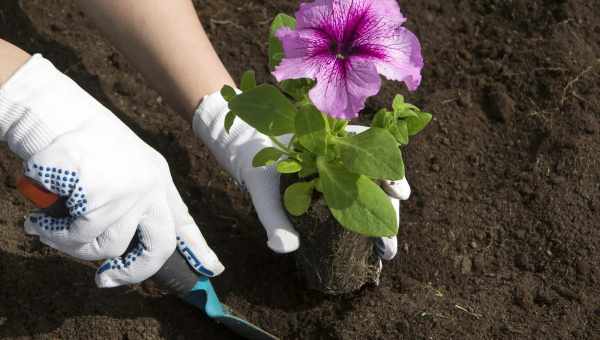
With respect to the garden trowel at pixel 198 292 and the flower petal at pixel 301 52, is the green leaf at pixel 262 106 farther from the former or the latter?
the garden trowel at pixel 198 292

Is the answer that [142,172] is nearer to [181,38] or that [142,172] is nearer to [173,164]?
[181,38]

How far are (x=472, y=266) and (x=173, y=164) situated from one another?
3.38 feet

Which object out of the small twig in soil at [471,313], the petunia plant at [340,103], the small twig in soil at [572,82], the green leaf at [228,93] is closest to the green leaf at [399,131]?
the petunia plant at [340,103]

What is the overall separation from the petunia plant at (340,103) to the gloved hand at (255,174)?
0.19 m

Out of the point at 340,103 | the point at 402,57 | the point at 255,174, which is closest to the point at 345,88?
the point at 340,103

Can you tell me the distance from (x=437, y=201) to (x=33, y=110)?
1236 mm

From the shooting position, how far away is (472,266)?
194 cm

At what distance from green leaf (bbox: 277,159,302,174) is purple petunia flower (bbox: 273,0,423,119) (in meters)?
0.33

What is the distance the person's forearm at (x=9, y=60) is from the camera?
143 cm

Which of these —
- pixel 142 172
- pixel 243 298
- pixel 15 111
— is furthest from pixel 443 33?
pixel 15 111

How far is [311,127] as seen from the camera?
1.28m

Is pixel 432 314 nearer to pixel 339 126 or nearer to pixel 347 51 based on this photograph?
pixel 339 126

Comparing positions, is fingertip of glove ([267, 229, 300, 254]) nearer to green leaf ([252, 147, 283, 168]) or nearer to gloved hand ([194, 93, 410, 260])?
gloved hand ([194, 93, 410, 260])

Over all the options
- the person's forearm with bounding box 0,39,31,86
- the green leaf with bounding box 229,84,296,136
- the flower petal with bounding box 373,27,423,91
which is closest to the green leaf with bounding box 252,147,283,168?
the green leaf with bounding box 229,84,296,136
